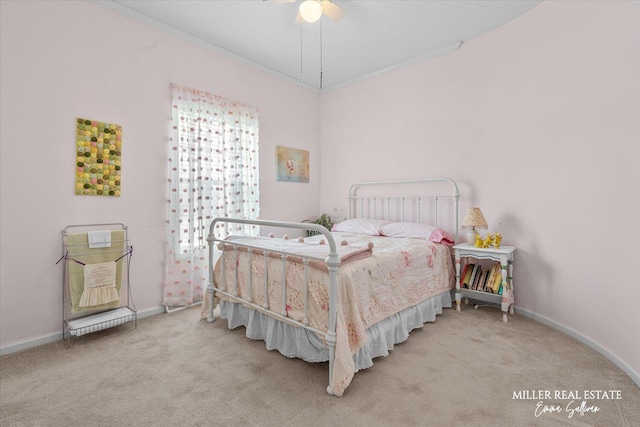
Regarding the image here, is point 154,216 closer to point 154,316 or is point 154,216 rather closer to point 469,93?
point 154,316

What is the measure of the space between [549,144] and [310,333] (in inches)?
109

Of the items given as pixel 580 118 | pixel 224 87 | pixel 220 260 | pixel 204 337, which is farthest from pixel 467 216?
pixel 224 87

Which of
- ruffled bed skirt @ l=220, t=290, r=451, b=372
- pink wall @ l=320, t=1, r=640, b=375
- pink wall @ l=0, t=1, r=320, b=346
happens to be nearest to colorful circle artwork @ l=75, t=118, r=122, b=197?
pink wall @ l=0, t=1, r=320, b=346

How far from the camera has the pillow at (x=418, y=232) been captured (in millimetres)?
3352

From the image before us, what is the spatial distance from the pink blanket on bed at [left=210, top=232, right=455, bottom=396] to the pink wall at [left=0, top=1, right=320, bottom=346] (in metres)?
1.11

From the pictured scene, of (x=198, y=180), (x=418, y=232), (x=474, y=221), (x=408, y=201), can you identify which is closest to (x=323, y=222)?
(x=408, y=201)

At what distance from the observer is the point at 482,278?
3186 millimetres

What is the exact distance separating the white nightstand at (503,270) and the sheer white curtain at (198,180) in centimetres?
251

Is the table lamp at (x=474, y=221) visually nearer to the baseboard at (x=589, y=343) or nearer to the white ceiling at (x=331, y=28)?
the baseboard at (x=589, y=343)

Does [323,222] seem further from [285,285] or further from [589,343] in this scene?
[589,343]

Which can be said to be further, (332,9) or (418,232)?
(418,232)

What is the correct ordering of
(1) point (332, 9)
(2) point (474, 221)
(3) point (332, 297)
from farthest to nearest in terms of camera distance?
(2) point (474, 221) → (1) point (332, 9) → (3) point (332, 297)

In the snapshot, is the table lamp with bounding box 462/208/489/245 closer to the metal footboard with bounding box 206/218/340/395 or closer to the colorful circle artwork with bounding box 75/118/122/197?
the metal footboard with bounding box 206/218/340/395

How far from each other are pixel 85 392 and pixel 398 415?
6.14 feet
